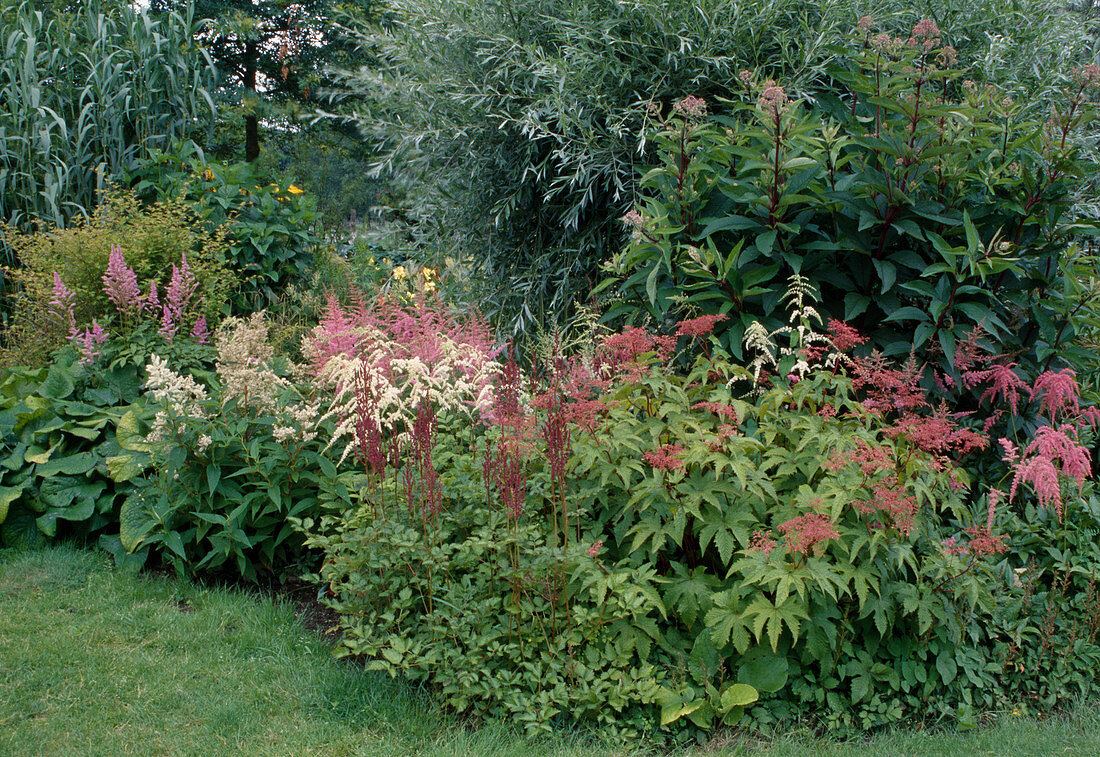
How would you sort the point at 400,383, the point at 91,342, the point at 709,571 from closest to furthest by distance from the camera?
the point at 709,571, the point at 400,383, the point at 91,342

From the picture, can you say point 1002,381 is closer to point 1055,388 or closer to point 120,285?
point 1055,388

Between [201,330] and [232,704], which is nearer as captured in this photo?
[232,704]

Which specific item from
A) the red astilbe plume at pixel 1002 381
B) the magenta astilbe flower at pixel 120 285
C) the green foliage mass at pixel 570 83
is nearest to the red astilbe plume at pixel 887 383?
the red astilbe plume at pixel 1002 381

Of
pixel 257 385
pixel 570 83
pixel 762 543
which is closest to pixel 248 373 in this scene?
pixel 257 385

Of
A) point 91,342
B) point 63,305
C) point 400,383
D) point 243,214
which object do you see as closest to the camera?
point 400,383

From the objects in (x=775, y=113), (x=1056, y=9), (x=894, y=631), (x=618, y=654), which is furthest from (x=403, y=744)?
(x=1056, y=9)

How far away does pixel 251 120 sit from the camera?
17234 mm

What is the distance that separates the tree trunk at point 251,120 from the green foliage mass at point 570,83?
12.5 metres

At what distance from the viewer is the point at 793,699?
2.88 metres

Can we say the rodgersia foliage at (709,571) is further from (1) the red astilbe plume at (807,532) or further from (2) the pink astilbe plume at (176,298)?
(2) the pink astilbe plume at (176,298)

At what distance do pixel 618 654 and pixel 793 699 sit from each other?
0.71 m

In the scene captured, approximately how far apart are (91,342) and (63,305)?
1.51 ft

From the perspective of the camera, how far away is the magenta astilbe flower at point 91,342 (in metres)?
4.21

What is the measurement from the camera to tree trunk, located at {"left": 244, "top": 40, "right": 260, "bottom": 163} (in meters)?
17.5
